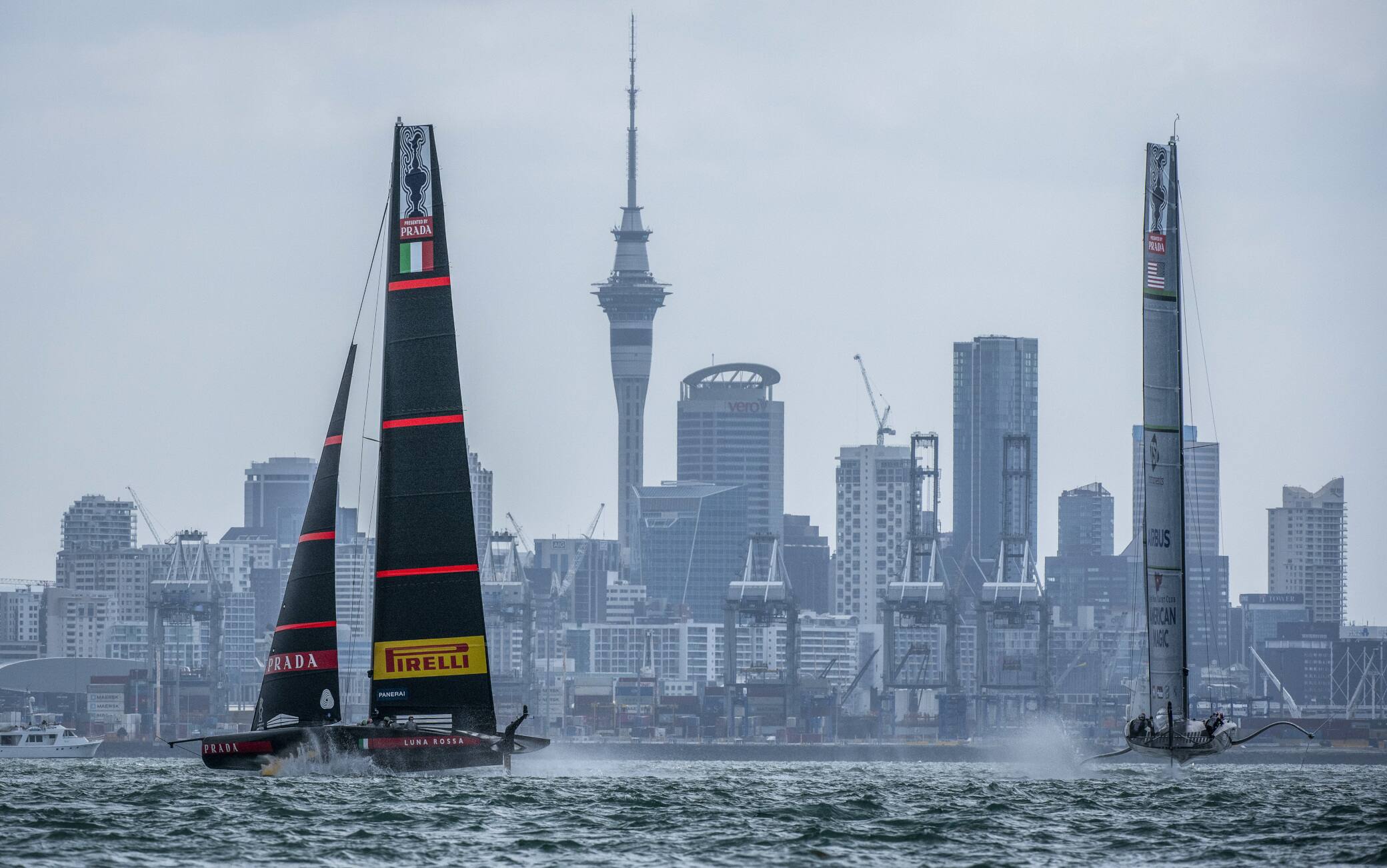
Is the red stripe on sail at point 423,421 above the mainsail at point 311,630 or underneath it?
above

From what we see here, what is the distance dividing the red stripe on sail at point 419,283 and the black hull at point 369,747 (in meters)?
7.62

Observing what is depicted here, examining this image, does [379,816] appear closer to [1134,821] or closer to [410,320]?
[410,320]

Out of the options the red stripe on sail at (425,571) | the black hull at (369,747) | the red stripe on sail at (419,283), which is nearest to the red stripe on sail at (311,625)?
the red stripe on sail at (425,571)

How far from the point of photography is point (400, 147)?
44.3 m

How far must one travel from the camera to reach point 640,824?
4022 centimetres

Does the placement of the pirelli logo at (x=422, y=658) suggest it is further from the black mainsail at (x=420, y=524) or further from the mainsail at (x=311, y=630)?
the mainsail at (x=311, y=630)

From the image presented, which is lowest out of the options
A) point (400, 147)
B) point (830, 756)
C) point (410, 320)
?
point (830, 756)

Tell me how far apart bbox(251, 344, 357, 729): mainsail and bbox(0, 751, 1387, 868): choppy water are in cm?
140

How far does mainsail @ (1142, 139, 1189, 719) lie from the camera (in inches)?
2152

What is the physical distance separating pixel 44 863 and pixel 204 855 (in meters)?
2.20

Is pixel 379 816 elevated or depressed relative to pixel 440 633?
depressed

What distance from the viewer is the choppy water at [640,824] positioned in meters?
34.8

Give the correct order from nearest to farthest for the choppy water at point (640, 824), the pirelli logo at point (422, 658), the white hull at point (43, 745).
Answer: the choppy water at point (640, 824), the pirelli logo at point (422, 658), the white hull at point (43, 745)

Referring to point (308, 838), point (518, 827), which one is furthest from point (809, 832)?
point (308, 838)
